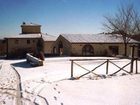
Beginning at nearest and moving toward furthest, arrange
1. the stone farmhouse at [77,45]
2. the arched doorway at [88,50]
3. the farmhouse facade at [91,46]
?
the farmhouse facade at [91,46]
the stone farmhouse at [77,45]
the arched doorway at [88,50]

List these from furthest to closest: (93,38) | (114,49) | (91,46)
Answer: (93,38), (114,49), (91,46)

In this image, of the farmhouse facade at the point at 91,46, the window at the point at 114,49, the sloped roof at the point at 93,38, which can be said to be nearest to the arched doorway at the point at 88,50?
the farmhouse facade at the point at 91,46

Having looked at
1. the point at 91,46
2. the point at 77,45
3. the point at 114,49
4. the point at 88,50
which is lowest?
the point at 88,50

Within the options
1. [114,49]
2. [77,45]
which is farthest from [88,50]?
[114,49]

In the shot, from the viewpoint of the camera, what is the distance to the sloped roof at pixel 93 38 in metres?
36.9

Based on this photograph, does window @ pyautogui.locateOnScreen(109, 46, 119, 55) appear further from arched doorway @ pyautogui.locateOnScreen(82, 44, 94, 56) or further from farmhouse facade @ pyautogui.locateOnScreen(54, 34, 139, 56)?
arched doorway @ pyautogui.locateOnScreen(82, 44, 94, 56)

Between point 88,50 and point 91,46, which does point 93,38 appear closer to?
point 91,46

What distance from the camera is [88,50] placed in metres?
36.8

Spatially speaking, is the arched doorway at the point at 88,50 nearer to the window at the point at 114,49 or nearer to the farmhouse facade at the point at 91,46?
the farmhouse facade at the point at 91,46

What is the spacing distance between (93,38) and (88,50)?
2911 mm

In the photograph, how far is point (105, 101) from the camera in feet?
27.6

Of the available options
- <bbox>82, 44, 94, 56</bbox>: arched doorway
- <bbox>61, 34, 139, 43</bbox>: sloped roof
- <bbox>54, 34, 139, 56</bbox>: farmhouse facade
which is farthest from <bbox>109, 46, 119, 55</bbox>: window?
<bbox>82, 44, 94, 56</bbox>: arched doorway

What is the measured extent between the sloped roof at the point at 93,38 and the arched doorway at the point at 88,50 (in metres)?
0.87

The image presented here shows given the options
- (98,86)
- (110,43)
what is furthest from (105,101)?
(110,43)
